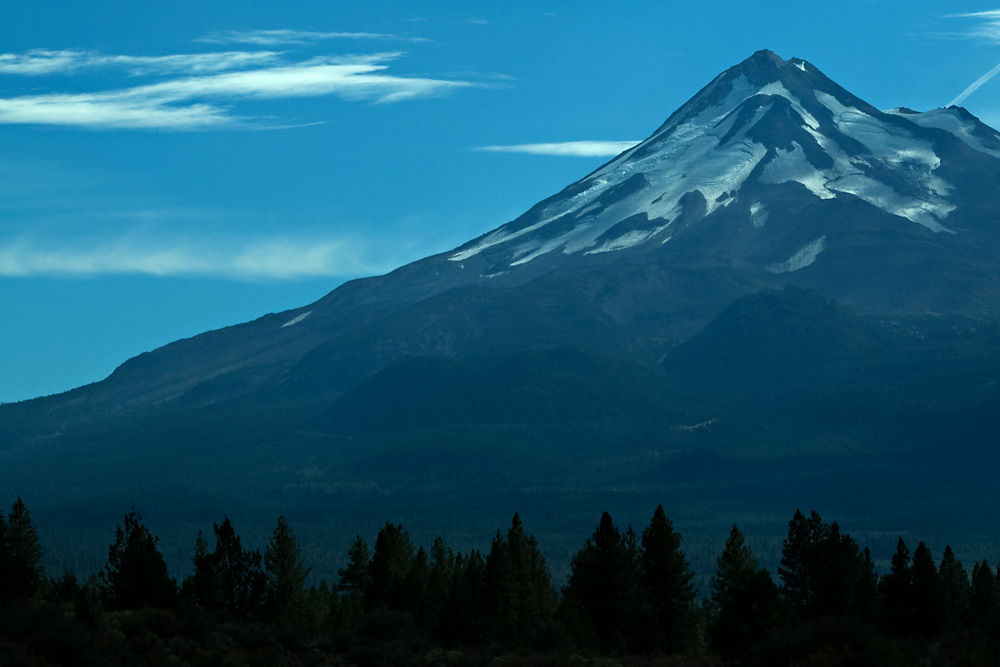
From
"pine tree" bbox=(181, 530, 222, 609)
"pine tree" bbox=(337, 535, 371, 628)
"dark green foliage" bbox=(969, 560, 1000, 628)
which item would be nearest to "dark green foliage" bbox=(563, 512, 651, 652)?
"pine tree" bbox=(337, 535, 371, 628)

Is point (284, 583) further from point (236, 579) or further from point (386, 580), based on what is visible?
point (386, 580)

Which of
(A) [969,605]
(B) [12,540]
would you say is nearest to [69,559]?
(B) [12,540]

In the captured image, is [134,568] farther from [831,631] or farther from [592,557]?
[831,631]

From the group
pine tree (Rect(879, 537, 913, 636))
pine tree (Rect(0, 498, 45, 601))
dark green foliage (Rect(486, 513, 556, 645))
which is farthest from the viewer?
pine tree (Rect(879, 537, 913, 636))

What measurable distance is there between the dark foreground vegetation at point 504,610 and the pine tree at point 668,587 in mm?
75

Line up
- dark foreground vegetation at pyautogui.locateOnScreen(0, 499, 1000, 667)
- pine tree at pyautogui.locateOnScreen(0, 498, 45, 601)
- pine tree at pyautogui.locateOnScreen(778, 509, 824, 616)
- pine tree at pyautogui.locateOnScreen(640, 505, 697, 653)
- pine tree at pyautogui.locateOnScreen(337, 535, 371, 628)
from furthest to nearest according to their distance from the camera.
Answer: pine tree at pyautogui.locateOnScreen(337, 535, 371, 628) < pine tree at pyautogui.locateOnScreen(640, 505, 697, 653) < pine tree at pyautogui.locateOnScreen(778, 509, 824, 616) < pine tree at pyautogui.locateOnScreen(0, 498, 45, 601) < dark foreground vegetation at pyautogui.locateOnScreen(0, 499, 1000, 667)

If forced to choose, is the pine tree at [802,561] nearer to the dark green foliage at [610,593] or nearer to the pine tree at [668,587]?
the pine tree at [668,587]

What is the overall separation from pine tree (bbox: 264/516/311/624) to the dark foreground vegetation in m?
0.09

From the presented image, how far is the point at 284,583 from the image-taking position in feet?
239

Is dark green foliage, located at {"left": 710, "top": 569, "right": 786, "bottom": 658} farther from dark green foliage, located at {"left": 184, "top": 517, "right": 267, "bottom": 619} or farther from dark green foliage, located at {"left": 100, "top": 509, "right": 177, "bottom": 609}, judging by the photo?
dark green foliage, located at {"left": 100, "top": 509, "right": 177, "bottom": 609}

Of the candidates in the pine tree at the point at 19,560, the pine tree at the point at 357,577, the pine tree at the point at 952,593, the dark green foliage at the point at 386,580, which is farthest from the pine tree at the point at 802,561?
the pine tree at the point at 19,560

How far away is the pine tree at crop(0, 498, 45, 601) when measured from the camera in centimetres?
6588

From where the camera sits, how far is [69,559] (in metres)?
187

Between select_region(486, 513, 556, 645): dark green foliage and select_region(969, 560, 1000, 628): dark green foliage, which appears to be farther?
select_region(969, 560, 1000, 628): dark green foliage
